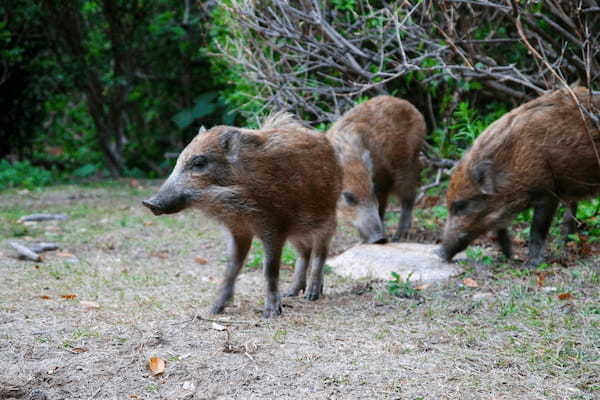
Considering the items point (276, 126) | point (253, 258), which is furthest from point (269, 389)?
point (253, 258)

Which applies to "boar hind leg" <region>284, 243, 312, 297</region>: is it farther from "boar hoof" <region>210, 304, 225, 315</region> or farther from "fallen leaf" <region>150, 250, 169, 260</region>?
"fallen leaf" <region>150, 250, 169, 260</region>

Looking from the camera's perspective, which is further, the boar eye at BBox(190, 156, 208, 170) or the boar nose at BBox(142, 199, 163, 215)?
the boar eye at BBox(190, 156, 208, 170)

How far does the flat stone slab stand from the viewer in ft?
17.4

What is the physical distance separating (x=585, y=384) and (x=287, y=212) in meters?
2.10

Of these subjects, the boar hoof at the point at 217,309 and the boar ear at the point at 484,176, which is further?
the boar ear at the point at 484,176

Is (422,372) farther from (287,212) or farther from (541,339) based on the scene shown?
(287,212)

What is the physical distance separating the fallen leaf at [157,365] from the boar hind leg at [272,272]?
1103 mm

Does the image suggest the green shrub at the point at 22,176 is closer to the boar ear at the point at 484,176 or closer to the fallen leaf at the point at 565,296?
the boar ear at the point at 484,176

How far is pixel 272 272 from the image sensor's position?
4.33 m

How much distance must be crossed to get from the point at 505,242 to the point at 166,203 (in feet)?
10.2

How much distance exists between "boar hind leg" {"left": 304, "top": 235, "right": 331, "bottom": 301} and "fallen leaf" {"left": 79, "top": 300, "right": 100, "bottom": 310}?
1.49 metres

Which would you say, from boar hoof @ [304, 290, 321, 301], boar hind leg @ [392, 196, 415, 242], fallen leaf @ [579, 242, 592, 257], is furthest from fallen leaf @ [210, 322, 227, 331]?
boar hind leg @ [392, 196, 415, 242]

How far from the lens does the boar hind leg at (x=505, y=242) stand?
223 inches

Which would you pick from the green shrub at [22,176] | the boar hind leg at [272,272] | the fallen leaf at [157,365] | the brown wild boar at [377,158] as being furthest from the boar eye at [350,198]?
the green shrub at [22,176]
